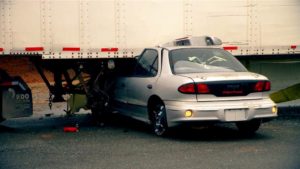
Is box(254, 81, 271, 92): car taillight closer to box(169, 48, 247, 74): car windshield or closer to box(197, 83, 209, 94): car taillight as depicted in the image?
box(169, 48, 247, 74): car windshield

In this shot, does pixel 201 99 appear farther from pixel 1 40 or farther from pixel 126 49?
pixel 1 40

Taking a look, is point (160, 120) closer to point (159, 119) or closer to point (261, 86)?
point (159, 119)

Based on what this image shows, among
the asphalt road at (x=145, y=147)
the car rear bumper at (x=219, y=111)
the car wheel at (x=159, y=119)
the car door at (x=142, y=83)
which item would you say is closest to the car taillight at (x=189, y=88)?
the car rear bumper at (x=219, y=111)

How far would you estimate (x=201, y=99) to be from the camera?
30.0ft

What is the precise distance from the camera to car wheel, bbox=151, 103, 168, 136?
9570 millimetres

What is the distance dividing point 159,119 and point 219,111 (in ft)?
3.58

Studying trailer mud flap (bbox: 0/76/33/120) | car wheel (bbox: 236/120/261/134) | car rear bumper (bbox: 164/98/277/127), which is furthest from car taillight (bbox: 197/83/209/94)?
trailer mud flap (bbox: 0/76/33/120)

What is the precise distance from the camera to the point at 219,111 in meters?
9.03

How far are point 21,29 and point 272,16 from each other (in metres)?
4.98

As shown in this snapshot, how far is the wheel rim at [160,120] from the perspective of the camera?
9.59 m

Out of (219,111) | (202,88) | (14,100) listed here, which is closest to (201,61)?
(202,88)

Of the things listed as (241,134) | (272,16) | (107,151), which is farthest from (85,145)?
(272,16)

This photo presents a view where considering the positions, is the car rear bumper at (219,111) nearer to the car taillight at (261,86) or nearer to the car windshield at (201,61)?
the car taillight at (261,86)

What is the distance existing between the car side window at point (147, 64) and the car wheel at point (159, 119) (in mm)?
647
